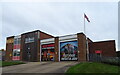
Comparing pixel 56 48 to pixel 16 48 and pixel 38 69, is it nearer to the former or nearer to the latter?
pixel 38 69

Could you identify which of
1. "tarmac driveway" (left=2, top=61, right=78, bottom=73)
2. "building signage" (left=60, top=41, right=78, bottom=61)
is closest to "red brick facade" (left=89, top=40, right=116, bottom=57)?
"building signage" (left=60, top=41, right=78, bottom=61)

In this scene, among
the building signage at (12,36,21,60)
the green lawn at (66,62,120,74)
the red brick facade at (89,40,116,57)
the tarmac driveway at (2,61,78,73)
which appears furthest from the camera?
the building signage at (12,36,21,60)

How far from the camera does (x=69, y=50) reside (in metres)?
31.7

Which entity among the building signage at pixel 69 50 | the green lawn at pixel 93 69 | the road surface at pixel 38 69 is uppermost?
the building signage at pixel 69 50

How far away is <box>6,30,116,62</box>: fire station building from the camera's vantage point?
3091 cm

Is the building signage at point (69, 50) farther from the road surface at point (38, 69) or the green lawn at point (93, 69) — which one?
the green lawn at point (93, 69)

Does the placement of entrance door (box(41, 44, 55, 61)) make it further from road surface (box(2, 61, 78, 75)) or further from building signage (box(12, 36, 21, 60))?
road surface (box(2, 61, 78, 75))

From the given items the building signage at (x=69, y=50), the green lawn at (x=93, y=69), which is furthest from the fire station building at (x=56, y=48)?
the green lawn at (x=93, y=69)

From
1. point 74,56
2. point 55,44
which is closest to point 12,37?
point 55,44

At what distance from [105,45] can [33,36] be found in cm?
1930

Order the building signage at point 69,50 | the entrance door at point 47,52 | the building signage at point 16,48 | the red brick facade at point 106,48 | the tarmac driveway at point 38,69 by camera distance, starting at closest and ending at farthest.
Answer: the tarmac driveway at point 38,69 < the building signage at point 69,50 < the red brick facade at point 106,48 < the entrance door at point 47,52 < the building signage at point 16,48

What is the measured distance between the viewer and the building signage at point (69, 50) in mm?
30891

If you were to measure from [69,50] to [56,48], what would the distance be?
3.52 m

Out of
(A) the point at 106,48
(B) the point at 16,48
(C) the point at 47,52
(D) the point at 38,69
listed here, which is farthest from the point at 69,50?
(B) the point at 16,48
